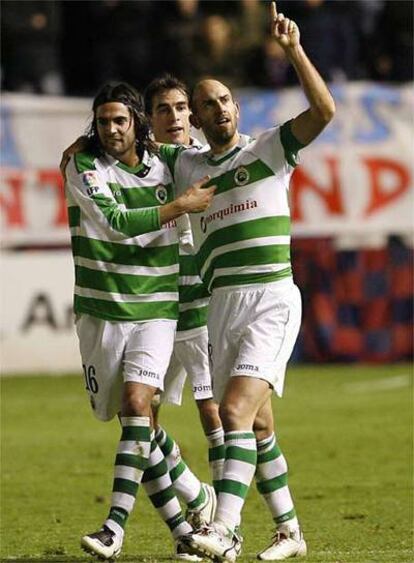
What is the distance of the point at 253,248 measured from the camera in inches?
337

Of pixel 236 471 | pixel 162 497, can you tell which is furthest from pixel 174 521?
pixel 236 471

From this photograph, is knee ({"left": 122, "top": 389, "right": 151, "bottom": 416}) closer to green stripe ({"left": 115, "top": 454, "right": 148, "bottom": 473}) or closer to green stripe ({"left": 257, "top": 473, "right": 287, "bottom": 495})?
green stripe ({"left": 115, "top": 454, "right": 148, "bottom": 473})

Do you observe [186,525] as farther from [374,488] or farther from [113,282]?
[374,488]

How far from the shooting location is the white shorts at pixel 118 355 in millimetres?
8641

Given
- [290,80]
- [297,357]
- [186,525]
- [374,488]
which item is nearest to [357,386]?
[297,357]

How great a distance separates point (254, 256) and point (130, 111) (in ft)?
3.41

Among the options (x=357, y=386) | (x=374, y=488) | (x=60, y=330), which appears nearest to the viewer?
(x=374, y=488)

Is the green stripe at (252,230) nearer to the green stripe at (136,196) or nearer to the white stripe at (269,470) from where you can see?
the green stripe at (136,196)

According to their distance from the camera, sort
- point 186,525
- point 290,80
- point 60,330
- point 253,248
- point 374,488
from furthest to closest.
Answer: point 290,80 → point 60,330 → point 374,488 → point 186,525 → point 253,248

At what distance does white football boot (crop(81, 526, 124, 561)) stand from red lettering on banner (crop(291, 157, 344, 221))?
12864 millimetres

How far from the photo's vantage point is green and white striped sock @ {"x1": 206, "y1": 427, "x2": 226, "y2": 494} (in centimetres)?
951

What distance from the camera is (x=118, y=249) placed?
8.73 metres

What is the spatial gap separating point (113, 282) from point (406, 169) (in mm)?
12846

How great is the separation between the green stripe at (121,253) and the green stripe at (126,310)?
8.6 inches
